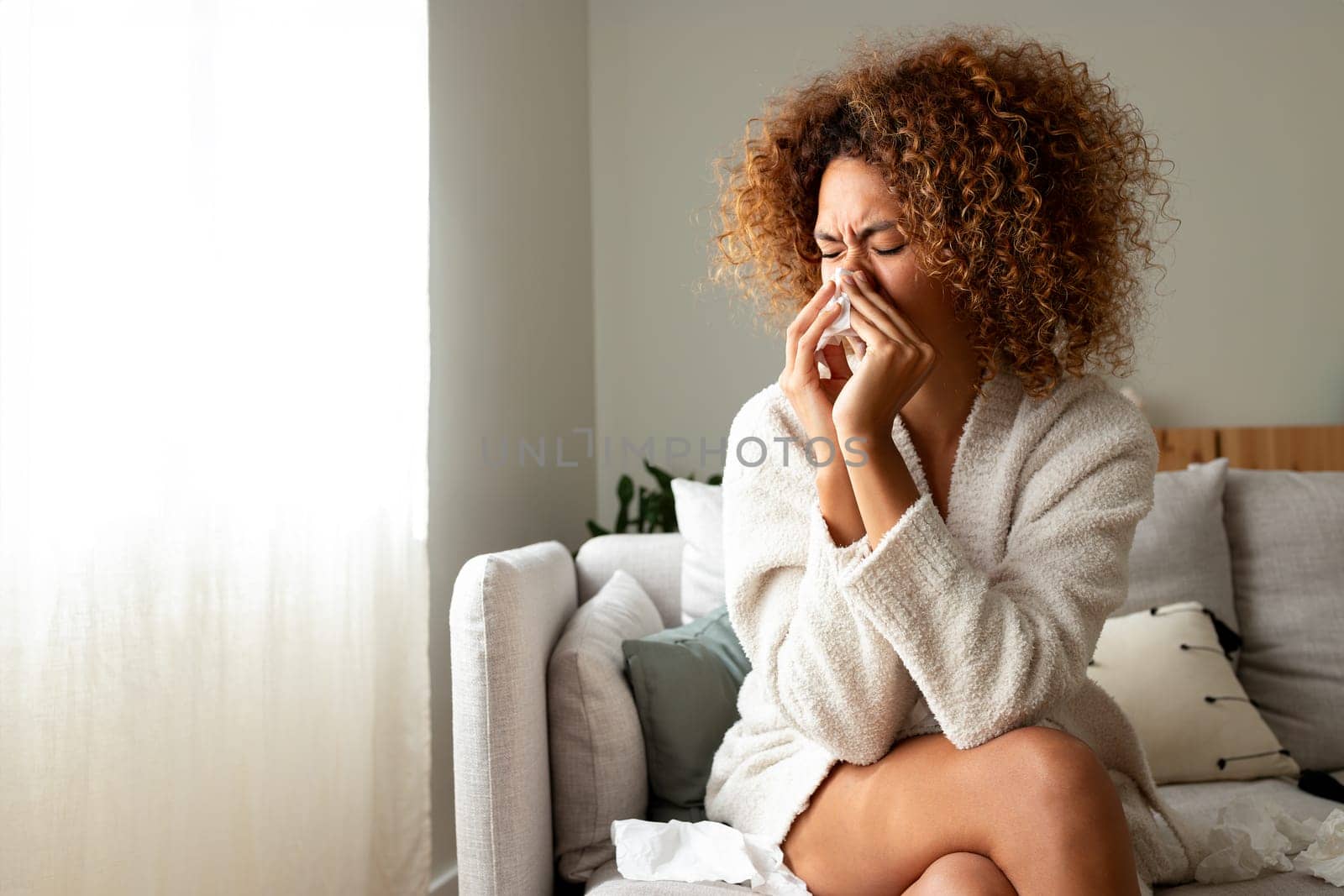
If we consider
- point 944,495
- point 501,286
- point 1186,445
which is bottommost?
point 944,495

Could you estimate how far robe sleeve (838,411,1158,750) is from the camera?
42.5 inches

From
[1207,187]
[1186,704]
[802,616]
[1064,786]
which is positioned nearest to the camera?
[1064,786]

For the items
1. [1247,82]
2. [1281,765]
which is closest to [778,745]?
[1281,765]

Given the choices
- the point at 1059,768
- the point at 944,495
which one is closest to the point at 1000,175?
the point at 944,495

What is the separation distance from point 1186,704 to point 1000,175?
101cm

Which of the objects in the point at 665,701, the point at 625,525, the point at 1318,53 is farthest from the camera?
the point at 1318,53

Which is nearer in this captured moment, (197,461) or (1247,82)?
(197,461)

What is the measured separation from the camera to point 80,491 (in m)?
1.24

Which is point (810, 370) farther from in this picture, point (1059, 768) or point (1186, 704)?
point (1186, 704)

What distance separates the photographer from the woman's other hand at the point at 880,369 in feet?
3.88

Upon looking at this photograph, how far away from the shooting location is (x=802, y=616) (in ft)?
3.94

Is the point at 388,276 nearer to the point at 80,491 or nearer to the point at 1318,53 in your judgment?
the point at 80,491

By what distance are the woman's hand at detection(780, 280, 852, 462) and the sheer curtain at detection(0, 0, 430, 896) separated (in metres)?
0.78

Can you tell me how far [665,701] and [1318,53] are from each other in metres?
2.85
